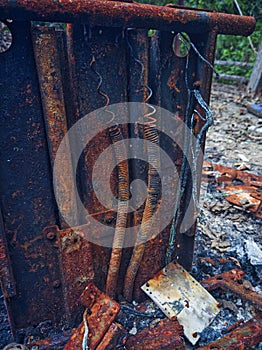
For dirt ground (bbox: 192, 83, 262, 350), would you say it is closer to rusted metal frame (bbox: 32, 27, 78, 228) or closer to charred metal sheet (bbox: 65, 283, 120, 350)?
charred metal sheet (bbox: 65, 283, 120, 350)

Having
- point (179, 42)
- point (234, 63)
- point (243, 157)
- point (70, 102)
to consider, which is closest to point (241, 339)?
point (70, 102)

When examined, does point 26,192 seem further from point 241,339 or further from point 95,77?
point 241,339

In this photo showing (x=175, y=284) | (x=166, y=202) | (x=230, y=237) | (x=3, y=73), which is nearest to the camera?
(x=3, y=73)

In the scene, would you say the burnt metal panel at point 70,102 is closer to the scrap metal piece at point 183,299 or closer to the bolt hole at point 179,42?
the bolt hole at point 179,42

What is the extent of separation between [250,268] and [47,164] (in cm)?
162

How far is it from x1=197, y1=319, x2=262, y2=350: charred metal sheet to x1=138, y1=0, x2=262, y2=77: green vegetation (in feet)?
23.7

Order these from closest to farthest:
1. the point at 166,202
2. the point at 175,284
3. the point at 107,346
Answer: the point at 107,346, the point at 166,202, the point at 175,284

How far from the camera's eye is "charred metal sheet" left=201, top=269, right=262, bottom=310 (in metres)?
1.74

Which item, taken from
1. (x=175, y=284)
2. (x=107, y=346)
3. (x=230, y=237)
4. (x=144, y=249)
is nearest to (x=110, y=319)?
(x=107, y=346)

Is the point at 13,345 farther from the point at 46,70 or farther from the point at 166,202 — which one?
the point at 46,70

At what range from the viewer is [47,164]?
1383 mm

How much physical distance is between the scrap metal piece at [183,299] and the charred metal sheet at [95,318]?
37 centimetres

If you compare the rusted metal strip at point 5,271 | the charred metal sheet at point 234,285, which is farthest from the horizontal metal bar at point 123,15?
the charred metal sheet at point 234,285

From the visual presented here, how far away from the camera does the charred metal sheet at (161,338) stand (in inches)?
54.6
